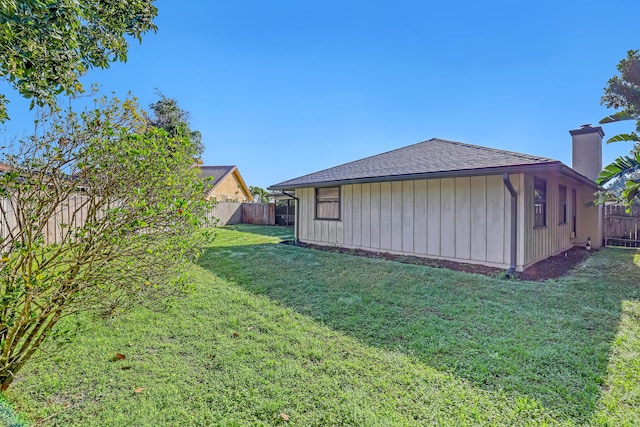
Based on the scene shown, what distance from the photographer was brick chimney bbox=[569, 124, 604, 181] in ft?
33.9

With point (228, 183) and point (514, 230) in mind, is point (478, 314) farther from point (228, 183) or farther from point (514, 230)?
point (228, 183)

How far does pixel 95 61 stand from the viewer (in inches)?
112

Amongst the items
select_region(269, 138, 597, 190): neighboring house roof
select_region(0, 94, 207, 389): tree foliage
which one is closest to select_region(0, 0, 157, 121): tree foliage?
select_region(0, 94, 207, 389): tree foliage

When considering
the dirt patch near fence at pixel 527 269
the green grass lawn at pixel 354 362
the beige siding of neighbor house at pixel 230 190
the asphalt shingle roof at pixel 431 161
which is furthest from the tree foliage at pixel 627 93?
the beige siding of neighbor house at pixel 230 190

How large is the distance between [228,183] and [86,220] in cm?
2496

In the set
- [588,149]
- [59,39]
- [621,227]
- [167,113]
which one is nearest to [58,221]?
[59,39]

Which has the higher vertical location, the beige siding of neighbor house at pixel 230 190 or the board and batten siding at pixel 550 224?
the beige siding of neighbor house at pixel 230 190

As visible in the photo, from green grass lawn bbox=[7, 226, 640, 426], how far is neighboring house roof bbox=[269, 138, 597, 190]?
246 cm

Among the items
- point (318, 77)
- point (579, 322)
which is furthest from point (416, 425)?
point (318, 77)

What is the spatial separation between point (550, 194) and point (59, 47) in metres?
10.0

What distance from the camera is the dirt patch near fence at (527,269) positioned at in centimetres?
612

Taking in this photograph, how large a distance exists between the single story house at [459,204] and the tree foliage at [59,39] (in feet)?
19.6

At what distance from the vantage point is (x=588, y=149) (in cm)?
1045

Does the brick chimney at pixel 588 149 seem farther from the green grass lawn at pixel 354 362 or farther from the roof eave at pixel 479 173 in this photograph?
the green grass lawn at pixel 354 362
